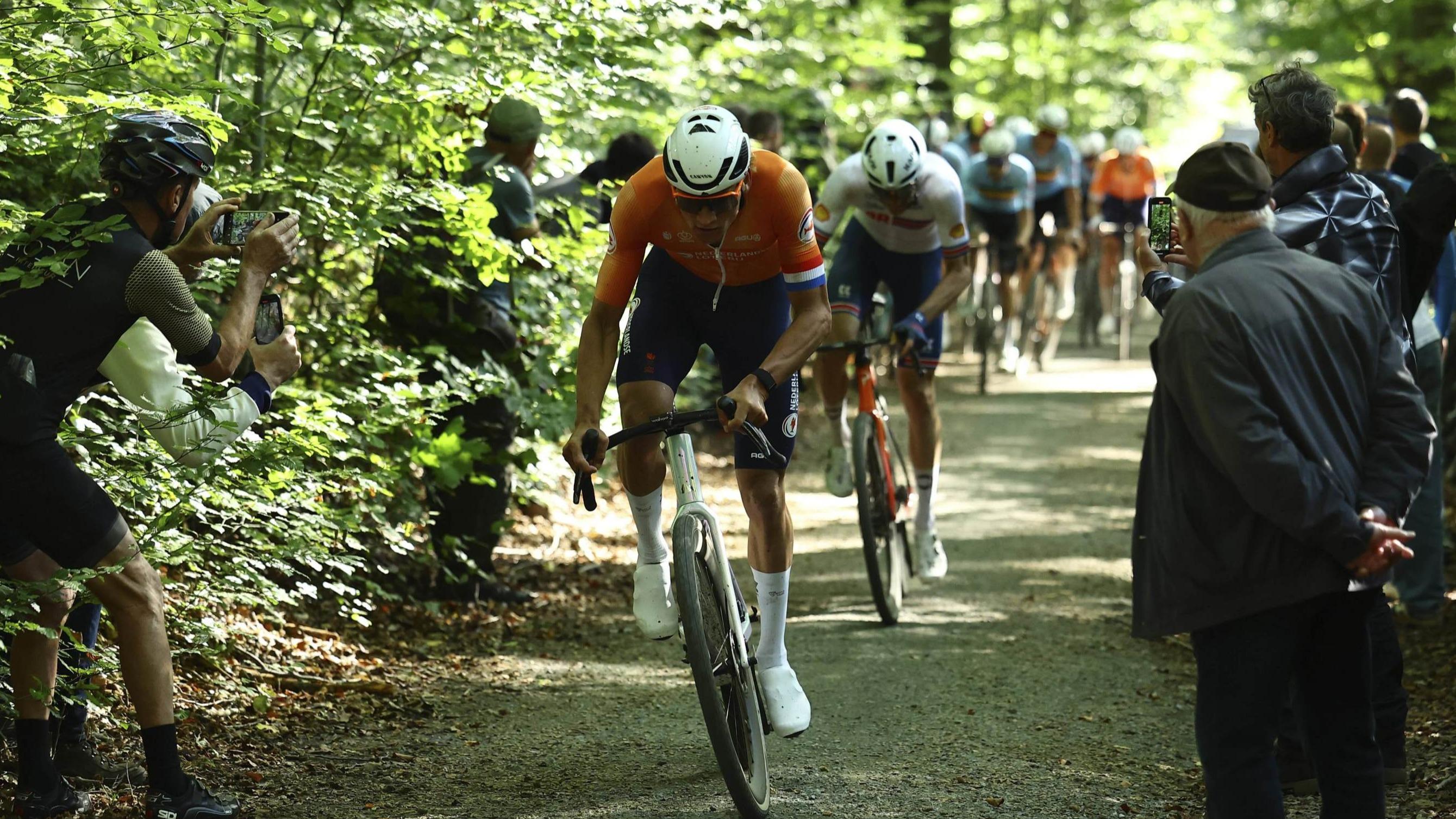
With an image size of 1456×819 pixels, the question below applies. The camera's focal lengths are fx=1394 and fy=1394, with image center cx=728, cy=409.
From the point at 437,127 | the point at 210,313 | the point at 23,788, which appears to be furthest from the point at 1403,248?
the point at 23,788

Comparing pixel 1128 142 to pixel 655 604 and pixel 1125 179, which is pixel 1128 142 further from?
pixel 655 604

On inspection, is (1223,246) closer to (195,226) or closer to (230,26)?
(195,226)

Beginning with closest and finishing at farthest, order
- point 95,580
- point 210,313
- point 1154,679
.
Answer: point 95,580, point 210,313, point 1154,679

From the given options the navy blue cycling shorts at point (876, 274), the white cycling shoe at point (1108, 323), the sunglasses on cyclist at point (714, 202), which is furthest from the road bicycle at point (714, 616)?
the white cycling shoe at point (1108, 323)

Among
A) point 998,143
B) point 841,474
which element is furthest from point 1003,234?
point 841,474

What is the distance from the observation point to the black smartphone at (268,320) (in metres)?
4.43

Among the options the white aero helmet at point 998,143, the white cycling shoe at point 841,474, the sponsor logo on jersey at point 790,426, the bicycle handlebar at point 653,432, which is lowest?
the white cycling shoe at point 841,474

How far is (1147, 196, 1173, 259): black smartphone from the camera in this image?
13.5ft

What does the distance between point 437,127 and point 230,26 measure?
5.83 feet

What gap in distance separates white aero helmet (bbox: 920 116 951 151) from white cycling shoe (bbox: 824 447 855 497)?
30.9 feet

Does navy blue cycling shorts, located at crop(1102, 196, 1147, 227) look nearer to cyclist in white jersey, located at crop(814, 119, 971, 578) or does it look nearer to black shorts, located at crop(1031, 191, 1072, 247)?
black shorts, located at crop(1031, 191, 1072, 247)

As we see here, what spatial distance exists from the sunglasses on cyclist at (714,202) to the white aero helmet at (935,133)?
1200 cm

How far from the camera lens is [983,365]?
14984mm

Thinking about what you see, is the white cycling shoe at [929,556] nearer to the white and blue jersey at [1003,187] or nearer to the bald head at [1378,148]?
the bald head at [1378,148]
